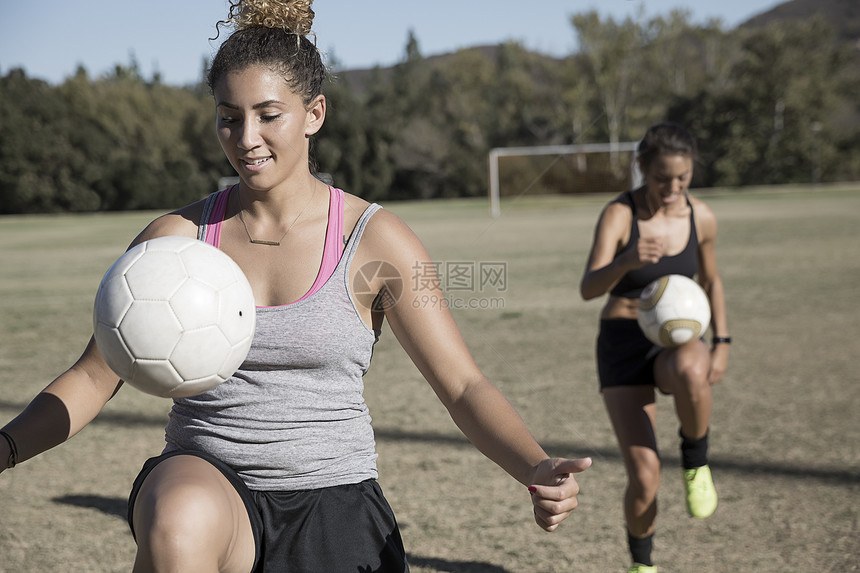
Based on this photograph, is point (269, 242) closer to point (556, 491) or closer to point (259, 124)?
point (259, 124)

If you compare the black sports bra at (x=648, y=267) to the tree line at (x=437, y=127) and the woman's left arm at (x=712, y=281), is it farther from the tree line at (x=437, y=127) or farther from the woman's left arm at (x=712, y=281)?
the tree line at (x=437, y=127)

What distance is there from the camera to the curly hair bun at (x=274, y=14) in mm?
2213

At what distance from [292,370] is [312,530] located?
0.39m

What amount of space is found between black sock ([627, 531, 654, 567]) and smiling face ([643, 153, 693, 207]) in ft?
5.09

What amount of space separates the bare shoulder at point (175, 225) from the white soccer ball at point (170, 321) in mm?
Result: 326

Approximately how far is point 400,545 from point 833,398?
527 centimetres

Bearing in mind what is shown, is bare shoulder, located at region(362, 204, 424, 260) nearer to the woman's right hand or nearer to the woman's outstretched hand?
the woman's outstretched hand

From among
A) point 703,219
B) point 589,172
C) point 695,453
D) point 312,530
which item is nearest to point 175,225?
point 312,530

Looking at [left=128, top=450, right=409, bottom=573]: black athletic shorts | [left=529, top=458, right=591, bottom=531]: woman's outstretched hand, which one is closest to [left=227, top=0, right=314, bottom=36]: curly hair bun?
[left=128, top=450, right=409, bottom=573]: black athletic shorts

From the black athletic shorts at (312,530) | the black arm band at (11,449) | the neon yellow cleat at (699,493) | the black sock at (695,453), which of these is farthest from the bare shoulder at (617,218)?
the black arm band at (11,449)

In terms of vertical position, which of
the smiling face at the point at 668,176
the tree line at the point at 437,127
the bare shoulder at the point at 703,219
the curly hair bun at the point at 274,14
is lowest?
the bare shoulder at the point at 703,219

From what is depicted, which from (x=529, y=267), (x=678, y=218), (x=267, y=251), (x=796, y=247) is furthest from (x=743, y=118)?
(x=267, y=251)

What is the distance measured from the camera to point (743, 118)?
37.5m

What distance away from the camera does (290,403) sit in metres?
2.07
